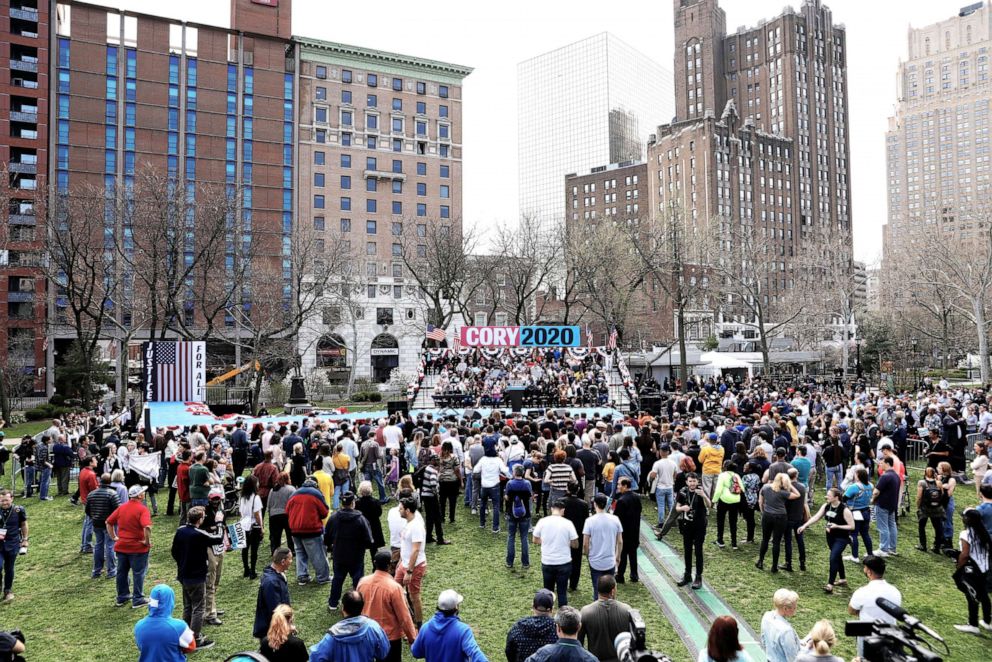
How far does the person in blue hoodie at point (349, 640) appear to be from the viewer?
5.22 m

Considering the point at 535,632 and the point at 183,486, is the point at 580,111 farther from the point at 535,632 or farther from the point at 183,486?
the point at 535,632

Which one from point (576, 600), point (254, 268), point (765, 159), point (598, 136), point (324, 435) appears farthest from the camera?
point (598, 136)

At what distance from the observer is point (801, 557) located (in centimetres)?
1013

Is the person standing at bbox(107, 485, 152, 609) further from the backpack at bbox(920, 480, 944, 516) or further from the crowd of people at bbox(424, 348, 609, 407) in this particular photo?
the crowd of people at bbox(424, 348, 609, 407)

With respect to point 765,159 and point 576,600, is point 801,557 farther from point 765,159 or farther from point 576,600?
point 765,159

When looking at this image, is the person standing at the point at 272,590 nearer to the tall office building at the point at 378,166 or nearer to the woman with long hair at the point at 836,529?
the woman with long hair at the point at 836,529

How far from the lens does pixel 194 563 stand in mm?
7570

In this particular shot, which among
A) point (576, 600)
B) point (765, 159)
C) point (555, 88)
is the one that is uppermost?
point (555, 88)

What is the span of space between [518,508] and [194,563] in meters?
4.52

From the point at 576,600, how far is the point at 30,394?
57630 millimetres

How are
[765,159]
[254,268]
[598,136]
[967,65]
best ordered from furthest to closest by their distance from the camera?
[598,136], [967,65], [765,159], [254,268]

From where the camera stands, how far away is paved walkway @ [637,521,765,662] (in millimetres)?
7871

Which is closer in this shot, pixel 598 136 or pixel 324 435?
pixel 324 435

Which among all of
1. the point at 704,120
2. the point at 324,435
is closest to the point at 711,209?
the point at 704,120
